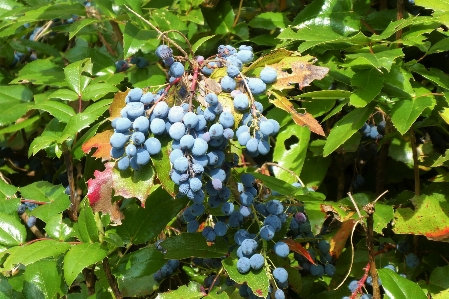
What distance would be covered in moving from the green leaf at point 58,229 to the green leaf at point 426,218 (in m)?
0.85

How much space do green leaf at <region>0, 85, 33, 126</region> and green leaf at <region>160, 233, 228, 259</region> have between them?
0.84 meters

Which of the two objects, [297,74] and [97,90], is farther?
[97,90]

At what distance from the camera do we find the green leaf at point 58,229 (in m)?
1.34

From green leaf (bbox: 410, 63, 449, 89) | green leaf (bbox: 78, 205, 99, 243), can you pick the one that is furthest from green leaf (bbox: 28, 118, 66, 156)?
green leaf (bbox: 410, 63, 449, 89)

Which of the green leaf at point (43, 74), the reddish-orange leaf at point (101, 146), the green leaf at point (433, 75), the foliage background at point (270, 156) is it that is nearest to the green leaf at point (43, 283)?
the foliage background at point (270, 156)

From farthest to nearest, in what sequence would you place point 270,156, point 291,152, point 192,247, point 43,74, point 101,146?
1. point 270,156
2. point 43,74
3. point 291,152
4. point 192,247
5. point 101,146

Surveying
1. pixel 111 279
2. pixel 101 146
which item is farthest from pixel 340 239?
pixel 101 146

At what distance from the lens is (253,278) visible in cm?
119

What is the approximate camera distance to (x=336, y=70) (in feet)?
4.90

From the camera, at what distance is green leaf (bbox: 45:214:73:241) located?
134 cm

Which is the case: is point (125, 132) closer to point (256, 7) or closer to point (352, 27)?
point (352, 27)

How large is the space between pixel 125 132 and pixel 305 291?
2.54ft

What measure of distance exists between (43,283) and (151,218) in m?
0.31

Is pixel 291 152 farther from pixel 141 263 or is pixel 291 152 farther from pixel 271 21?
pixel 141 263
